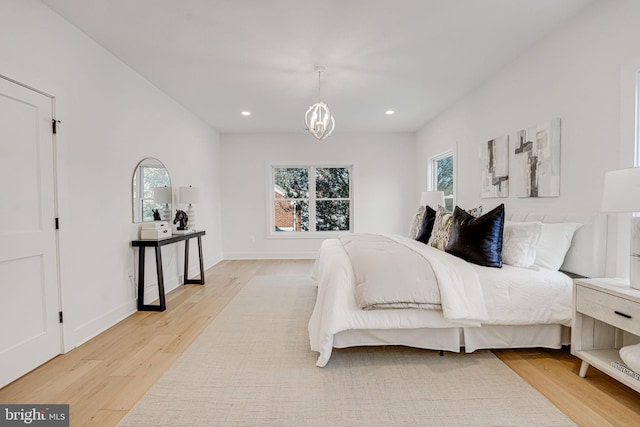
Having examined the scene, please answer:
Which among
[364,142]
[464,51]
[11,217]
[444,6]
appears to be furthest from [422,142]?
[11,217]

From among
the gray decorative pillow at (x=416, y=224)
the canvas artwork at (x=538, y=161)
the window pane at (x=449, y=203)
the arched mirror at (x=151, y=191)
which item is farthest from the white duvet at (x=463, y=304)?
the window pane at (x=449, y=203)

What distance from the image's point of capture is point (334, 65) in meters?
3.14

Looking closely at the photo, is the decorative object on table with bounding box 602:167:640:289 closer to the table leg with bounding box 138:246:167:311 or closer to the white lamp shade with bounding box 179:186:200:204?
the table leg with bounding box 138:246:167:311

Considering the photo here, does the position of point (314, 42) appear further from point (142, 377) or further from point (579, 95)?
point (142, 377)

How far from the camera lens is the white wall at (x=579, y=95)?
2.05 meters

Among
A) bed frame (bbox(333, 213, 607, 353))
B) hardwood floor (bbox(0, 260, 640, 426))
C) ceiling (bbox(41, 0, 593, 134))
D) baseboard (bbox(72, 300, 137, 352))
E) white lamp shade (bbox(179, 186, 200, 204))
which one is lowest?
hardwood floor (bbox(0, 260, 640, 426))

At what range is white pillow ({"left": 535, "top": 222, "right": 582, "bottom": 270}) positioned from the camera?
2.34 m

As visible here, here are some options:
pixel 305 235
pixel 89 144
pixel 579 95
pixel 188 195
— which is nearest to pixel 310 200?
pixel 305 235

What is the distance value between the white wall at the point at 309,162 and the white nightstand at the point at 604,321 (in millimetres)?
4226

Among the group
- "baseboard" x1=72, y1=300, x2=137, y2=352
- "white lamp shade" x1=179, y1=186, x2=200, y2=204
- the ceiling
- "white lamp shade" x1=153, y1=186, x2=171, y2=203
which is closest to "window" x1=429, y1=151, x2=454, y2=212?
the ceiling

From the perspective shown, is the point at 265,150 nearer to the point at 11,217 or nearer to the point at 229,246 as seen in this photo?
the point at 229,246

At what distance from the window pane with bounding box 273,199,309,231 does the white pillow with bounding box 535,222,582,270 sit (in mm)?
4413

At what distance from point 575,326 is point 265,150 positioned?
17.6 ft

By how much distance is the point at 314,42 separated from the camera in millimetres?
2686
